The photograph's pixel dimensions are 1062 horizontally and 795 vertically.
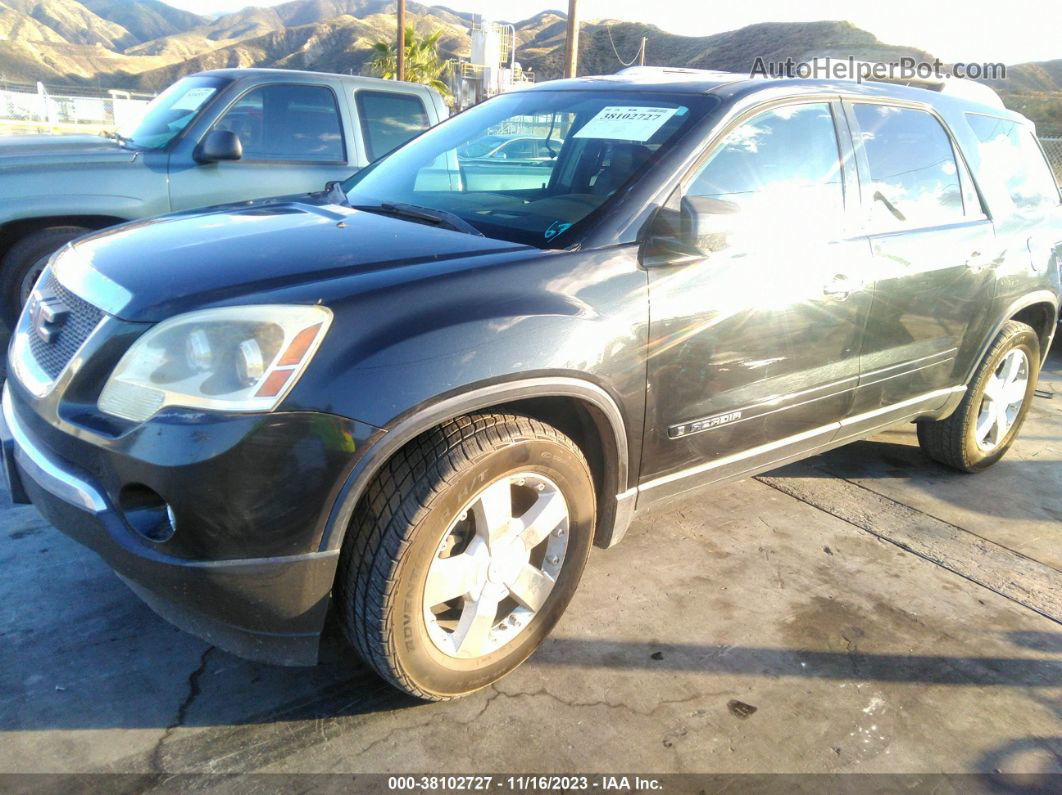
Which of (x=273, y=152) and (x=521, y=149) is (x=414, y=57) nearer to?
(x=273, y=152)

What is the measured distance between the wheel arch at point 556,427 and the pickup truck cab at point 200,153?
3399 mm

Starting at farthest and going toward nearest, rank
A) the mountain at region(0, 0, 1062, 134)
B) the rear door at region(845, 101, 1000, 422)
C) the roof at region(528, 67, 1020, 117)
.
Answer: the mountain at region(0, 0, 1062, 134) → the rear door at region(845, 101, 1000, 422) → the roof at region(528, 67, 1020, 117)

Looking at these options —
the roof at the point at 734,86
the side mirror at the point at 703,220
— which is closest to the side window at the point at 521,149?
the roof at the point at 734,86

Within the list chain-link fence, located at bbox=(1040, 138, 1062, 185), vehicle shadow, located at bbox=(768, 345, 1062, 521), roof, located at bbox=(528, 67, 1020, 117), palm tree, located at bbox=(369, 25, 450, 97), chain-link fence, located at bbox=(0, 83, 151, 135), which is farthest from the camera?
palm tree, located at bbox=(369, 25, 450, 97)

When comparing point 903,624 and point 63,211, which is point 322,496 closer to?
point 903,624

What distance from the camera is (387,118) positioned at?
19.8 ft

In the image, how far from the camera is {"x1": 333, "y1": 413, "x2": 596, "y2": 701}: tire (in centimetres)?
209

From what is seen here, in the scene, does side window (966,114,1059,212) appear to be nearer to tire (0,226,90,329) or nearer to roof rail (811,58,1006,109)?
roof rail (811,58,1006,109)

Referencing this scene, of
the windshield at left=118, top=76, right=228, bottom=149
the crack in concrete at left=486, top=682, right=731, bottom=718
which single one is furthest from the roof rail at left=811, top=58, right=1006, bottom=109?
the windshield at left=118, top=76, right=228, bottom=149

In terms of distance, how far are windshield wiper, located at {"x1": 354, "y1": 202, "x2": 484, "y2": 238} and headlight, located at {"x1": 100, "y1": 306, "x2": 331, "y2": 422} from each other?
0.82m

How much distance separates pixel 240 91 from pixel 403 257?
3.84 meters

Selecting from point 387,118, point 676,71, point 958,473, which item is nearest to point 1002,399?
point 958,473

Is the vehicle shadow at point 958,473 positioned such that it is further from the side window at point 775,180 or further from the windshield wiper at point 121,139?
the windshield wiper at point 121,139

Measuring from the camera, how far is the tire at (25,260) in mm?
4836
